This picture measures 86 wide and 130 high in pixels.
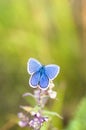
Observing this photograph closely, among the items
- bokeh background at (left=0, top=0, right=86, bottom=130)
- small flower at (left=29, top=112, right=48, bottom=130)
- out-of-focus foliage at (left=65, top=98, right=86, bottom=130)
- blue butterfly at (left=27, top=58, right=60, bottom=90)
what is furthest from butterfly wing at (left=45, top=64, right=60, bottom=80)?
bokeh background at (left=0, top=0, right=86, bottom=130)

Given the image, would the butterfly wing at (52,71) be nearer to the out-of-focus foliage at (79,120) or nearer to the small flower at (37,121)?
the small flower at (37,121)

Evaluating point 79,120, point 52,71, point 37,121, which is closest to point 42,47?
point 79,120

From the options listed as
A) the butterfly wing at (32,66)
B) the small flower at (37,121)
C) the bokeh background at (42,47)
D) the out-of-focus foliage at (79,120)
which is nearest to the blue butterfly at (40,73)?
the butterfly wing at (32,66)

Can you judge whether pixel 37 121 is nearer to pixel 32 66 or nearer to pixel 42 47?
pixel 32 66

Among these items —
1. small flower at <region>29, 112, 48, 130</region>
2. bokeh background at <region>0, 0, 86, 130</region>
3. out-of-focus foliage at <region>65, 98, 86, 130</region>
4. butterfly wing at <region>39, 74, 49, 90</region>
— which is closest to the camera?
butterfly wing at <region>39, 74, 49, 90</region>

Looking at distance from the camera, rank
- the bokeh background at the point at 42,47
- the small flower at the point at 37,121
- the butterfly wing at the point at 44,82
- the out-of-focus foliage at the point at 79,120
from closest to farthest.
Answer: the butterfly wing at the point at 44,82 → the small flower at the point at 37,121 → the out-of-focus foliage at the point at 79,120 → the bokeh background at the point at 42,47

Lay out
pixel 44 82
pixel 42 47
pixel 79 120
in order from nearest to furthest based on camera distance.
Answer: pixel 44 82
pixel 79 120
pixel 42 47

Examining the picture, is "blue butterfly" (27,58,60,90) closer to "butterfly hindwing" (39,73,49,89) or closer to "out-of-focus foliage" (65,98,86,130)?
"butterfly hindwing" (39,73,49,89)
